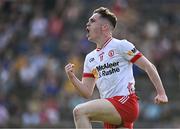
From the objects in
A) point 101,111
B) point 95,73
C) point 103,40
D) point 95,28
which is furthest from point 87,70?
point 101,111

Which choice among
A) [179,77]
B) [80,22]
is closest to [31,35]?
[80,22]

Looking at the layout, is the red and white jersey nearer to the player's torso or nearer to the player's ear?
the player's torso

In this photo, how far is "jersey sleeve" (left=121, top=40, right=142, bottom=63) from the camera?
1029 centimetres

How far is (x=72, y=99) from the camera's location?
732 inches

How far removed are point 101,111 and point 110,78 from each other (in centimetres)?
53

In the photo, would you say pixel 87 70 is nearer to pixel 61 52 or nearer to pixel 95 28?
pixel 95 28

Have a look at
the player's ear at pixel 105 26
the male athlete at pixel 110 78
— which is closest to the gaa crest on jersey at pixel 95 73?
the male athlete at pixel 110 78

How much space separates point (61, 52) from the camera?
65.2ft

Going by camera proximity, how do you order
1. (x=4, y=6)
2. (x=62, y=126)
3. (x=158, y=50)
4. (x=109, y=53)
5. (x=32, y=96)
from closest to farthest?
(x=109, y=53)
(x=62, y=126)
(x=32, y=96)
(x=158, y=50)
(x=4, y=6)

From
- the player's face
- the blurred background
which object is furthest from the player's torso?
the blurred background

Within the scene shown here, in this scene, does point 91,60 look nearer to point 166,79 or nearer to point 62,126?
point 62,126

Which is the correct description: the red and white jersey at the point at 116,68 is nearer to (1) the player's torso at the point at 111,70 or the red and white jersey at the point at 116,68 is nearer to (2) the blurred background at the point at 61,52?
(1) the player's torso at the point at 111,70

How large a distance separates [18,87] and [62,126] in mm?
2026

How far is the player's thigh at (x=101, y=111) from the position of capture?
10.0 m
